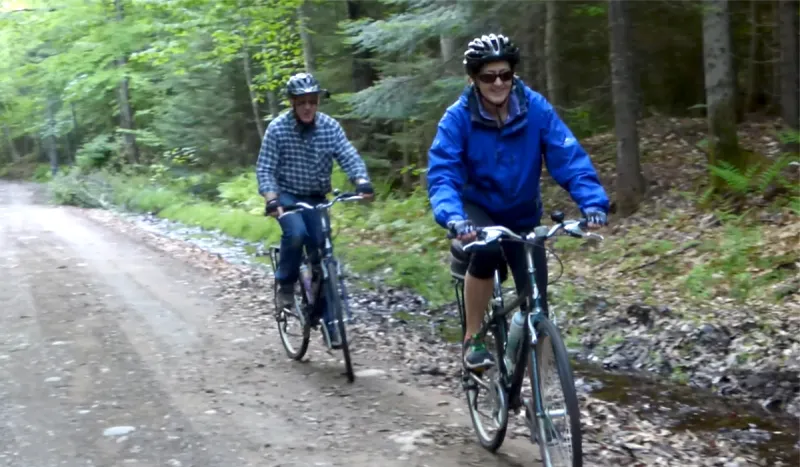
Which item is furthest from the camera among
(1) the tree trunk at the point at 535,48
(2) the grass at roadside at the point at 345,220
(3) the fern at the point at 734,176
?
(1) the tree trunk at the point at 535,48

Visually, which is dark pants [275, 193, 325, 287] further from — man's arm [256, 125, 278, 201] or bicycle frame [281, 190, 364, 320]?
man's arm [256, 125, 278, 201]

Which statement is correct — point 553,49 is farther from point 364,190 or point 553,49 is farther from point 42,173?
point 42,173

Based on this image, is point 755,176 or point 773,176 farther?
point 755,176

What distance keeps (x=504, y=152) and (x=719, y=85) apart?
9.12 m

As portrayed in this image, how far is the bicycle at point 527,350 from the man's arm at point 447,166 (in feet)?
1.03

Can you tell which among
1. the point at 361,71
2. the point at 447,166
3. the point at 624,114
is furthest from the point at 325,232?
the point at 361,71

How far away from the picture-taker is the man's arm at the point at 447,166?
4.57 m

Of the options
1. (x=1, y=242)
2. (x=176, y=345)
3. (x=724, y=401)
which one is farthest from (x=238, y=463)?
(x=1, y=242)

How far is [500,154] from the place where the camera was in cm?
472

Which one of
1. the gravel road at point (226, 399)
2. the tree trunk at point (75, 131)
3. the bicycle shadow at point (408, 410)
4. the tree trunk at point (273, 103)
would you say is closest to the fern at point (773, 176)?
the gravel road at point (226, 399)

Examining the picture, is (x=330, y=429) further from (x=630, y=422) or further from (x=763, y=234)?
(x=763, y=234)

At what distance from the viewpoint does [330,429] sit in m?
5.89

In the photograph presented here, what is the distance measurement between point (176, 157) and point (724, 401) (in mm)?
23375

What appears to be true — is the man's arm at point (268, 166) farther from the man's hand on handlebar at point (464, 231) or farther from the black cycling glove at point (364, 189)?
the man's hand on handlebar at point (464, 231)
